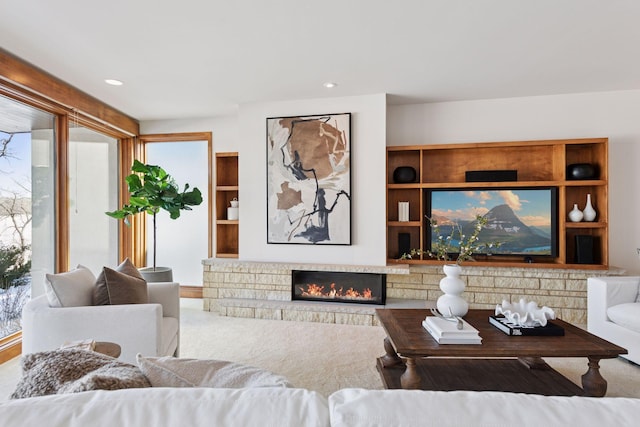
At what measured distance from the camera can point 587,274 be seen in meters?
3.65

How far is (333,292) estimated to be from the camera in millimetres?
4055

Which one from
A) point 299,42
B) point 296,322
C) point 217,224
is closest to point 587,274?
point 296,322

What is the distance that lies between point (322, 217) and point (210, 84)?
1.86 meters

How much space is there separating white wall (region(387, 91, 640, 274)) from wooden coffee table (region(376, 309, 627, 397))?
2.37 metres

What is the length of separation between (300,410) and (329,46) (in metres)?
2.68

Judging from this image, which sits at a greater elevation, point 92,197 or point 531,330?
point 92,197

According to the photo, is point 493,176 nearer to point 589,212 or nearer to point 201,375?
point 589,212

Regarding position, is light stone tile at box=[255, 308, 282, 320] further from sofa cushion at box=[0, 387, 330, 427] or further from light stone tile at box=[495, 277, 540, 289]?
sofa cushion at box=[0, 387, 330, 427]

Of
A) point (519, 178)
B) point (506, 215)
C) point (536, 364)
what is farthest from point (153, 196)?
point (519, 178)

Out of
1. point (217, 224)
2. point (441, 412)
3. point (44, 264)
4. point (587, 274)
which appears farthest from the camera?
point (217, 224)

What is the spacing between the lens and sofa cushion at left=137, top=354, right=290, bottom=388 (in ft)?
2.80

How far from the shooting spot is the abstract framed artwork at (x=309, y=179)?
157 inches

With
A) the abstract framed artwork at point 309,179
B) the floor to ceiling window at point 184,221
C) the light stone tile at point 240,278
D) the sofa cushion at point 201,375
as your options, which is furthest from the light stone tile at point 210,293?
the sofa cushion at point 201,375

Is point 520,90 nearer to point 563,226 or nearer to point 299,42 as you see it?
point 563,226
